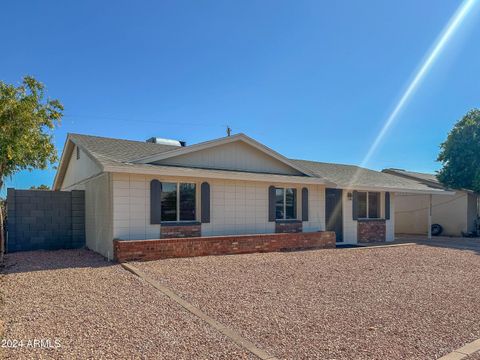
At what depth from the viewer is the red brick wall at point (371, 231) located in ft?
50.9

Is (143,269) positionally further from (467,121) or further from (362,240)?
(467,121)

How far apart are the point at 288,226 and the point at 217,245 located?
363 cm

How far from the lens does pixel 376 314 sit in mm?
5309

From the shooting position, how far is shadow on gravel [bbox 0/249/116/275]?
27.1 ft

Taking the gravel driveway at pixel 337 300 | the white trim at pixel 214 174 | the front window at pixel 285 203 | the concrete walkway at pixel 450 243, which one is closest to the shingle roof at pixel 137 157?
the white trim at pixel 214 174

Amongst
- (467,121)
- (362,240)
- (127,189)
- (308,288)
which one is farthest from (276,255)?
(467,121)

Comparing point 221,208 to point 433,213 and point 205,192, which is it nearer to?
point 205,192

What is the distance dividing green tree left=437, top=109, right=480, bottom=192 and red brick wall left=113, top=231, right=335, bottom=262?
11.6m

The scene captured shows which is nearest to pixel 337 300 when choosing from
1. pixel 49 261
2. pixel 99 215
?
pixel 49 261

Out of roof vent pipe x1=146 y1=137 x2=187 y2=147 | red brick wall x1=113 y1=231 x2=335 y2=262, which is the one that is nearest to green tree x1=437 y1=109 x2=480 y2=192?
red brick wall x1=113 y1=231 x2=335 y2=262

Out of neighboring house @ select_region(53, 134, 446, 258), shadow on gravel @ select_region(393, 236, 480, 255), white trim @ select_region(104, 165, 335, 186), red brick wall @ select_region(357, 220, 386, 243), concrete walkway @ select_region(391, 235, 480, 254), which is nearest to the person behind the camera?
white trim @ select_region(104, 165, 335, 186)

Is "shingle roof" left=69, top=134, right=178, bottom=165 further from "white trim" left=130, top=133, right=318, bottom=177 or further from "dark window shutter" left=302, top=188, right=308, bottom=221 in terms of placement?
"dark window shutter" left=302, top=188, right=308, bottom=221

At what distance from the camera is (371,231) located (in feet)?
52.0

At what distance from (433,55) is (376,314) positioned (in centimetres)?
891
